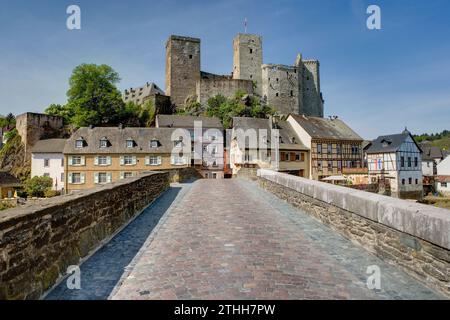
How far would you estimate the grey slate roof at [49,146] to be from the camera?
47375mm

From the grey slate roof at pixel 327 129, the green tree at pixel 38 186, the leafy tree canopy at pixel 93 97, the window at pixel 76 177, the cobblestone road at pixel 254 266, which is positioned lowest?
the green tree at pixel 38 186

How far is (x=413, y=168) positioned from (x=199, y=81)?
40325mm

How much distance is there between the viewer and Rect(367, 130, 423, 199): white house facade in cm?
3866

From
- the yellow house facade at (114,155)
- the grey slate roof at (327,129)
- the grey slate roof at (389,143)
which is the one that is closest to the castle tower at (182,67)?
the yellow house facade at (114,155)

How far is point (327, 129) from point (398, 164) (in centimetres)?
975

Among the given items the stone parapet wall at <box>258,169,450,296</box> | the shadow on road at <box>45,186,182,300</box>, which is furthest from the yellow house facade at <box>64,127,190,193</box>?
the stone parapet wall at <box>258,169,450,296</box>

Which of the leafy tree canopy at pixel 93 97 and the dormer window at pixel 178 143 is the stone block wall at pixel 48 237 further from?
the leafy tree canopy at pixel 93 97

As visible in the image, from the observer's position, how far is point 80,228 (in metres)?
5.21

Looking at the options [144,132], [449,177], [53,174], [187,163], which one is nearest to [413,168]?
[449,177]

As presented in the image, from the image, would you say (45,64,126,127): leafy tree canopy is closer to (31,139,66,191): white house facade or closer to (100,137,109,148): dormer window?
(31,139,66,191): white house facade

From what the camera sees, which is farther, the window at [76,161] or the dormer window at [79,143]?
the dormer window at [79,143]

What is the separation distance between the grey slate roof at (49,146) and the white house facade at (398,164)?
43758mm

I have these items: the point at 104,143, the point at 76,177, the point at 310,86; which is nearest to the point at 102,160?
the point at 104,143
